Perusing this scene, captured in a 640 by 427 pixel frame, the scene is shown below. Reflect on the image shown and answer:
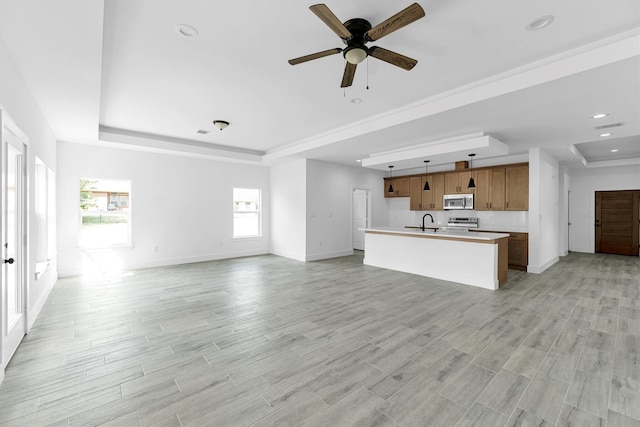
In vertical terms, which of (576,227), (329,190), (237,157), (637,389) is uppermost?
(237,157)

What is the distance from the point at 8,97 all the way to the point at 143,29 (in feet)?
4.28

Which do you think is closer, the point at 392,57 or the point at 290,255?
the point at 392,57

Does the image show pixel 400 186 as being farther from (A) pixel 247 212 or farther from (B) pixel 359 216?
(A) pixel 247 212

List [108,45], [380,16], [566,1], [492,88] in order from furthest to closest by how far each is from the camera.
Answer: [492,88] < [108,45] < [380,16] < [566,1]

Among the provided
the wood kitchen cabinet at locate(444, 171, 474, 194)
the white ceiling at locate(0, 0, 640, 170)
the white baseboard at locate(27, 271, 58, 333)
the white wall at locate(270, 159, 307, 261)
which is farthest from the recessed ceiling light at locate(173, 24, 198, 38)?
the wood kitchen cabinet at locate(444, 171, 474, 194)

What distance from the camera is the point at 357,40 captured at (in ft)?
7.81

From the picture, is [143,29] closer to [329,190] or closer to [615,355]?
[615,355]

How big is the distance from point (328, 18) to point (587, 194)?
34.5 feet

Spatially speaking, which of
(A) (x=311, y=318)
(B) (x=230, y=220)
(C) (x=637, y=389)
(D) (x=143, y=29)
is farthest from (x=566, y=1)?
(B) (x=230, y=220)

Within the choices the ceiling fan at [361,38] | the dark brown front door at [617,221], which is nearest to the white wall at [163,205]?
the ceiling fan at [361,38]

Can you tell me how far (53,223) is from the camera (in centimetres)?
520

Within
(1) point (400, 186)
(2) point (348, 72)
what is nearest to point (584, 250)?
(1) point (400, 186)

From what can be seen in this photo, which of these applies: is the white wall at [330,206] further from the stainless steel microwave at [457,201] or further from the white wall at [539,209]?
the white wall at [539,209]

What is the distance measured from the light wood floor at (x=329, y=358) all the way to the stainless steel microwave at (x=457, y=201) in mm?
2981
